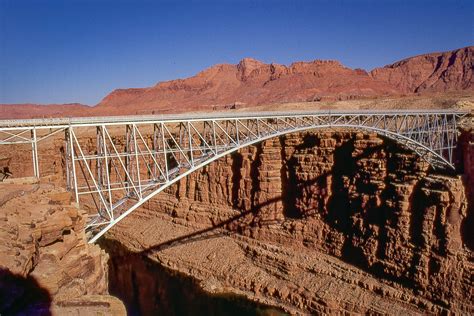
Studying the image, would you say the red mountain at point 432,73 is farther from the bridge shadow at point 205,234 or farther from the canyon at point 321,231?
the bridge shadow at point 205,234

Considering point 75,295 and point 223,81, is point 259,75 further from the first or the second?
point 75,295

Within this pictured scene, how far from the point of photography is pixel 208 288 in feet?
85.6

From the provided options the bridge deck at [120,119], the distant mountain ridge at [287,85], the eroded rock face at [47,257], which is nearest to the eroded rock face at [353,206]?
the bridge deck at [120,119]

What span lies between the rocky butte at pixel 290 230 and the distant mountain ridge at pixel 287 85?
4174 cm

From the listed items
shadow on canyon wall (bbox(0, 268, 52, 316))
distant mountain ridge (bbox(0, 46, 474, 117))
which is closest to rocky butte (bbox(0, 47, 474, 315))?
shadow on canyon wall (bbox(0, 268, 52, 316))

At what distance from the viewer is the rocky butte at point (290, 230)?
11578 millimetres

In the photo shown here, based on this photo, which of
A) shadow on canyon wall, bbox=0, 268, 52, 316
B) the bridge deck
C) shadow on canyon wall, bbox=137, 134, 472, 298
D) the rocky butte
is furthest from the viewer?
shadow on canyon wall, bbox=137, 134, 472, 298

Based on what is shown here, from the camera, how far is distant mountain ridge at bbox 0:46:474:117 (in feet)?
259

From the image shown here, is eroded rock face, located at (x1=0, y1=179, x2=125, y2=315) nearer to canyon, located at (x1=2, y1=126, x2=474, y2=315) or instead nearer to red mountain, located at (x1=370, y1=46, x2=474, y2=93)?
canyon, located at (x1=2, y1=126, x2=474, y2=315)

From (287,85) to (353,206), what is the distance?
210 ft

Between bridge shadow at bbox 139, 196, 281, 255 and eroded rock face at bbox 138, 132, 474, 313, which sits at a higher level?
eroded rock face at bbox 138, 132, 474, 313

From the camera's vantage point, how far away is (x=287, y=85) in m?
86.1

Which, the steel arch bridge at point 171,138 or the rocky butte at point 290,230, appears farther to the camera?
the steel arch bridge at point 171,138

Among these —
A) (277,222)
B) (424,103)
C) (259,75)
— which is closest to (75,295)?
(277,222)
